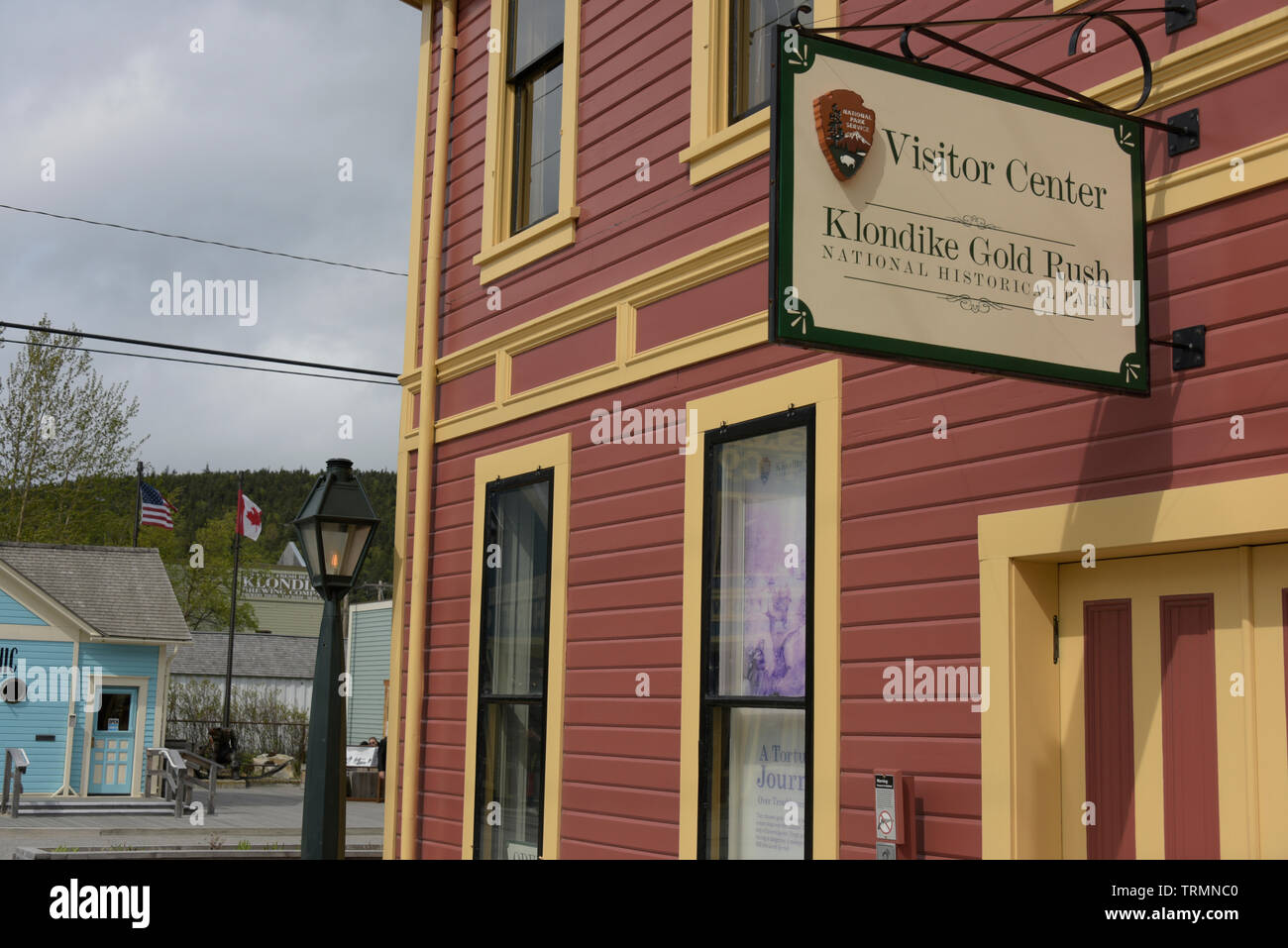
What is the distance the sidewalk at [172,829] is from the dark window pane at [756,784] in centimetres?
1402

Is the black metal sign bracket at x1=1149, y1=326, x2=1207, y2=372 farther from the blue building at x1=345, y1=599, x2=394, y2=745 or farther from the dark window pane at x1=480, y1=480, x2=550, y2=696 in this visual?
the blue building at x1=345, y1=599, x2=394, y2=745

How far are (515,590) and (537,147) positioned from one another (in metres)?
2.93

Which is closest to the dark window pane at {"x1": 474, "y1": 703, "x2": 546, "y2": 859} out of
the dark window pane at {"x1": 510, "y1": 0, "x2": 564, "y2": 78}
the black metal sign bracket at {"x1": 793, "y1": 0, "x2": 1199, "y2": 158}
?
the dark window pane at {"x1": 510, "y1": 0, "x2": 564, "y2": 78}

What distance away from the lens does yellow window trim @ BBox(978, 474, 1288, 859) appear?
193 inches

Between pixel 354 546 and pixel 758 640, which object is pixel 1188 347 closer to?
pixel 758 640

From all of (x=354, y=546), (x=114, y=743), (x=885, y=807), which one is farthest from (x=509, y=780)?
(x=114, y=743)

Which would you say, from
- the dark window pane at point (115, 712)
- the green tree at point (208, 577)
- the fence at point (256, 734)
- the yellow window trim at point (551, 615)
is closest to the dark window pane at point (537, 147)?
the yellow window trim at point (551, 615)

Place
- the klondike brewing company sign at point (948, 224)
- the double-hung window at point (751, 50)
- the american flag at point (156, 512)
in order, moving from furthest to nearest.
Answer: the american flag at point (156, 512) → the double-hung window at point (751, 50) → the klondike brewing company sign at point (948, 224)

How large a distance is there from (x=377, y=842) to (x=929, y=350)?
60.2ft

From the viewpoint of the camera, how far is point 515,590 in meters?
8.77

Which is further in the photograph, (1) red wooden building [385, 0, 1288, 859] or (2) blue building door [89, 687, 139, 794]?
(2) blue building door [89, 687, 139, 794]

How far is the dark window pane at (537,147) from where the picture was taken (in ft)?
29.6

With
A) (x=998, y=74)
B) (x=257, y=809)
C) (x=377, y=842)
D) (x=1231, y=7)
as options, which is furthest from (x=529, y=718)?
(x=257, y=809)

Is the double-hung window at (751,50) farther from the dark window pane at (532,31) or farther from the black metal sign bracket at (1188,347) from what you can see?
the black metal sign bracket at (1188,347)
